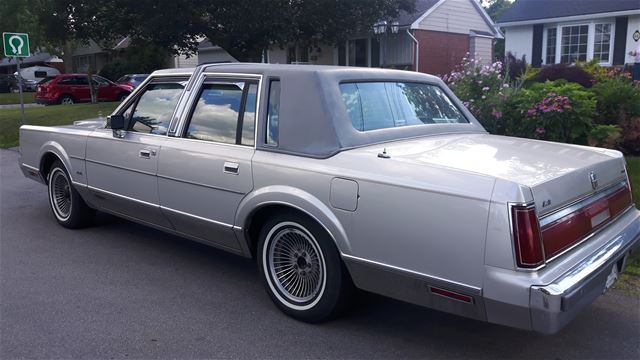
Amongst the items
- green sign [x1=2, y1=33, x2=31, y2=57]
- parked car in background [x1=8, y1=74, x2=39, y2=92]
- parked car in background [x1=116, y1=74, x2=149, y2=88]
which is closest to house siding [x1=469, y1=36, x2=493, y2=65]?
parked car in background [x1=116, y1=74, x2=149, y2=88]

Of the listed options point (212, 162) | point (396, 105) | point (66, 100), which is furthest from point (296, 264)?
point (66, 100)

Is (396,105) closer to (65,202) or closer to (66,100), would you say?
(65,202)

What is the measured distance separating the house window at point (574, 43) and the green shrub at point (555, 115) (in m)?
15.5

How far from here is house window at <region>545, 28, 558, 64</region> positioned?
22812mm

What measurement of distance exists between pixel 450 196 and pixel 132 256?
11.2ft

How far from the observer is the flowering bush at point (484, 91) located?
7.97 metres

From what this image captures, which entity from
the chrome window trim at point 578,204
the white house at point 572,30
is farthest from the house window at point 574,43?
the chrome window trim at point 578,204

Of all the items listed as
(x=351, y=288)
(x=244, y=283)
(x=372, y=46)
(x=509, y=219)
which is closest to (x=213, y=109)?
(x=244, y=283)

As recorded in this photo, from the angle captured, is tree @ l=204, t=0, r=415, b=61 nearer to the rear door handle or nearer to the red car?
the red car

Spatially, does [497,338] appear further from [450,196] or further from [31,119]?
[31,119]

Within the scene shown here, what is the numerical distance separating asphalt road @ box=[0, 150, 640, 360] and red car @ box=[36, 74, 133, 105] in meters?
23.5

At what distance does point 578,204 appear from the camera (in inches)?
133

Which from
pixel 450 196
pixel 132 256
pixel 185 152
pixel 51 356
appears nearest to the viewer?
pixel 450 196

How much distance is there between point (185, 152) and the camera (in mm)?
4641
